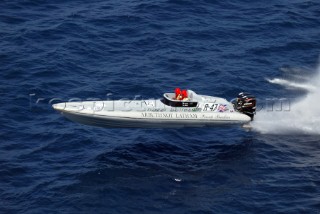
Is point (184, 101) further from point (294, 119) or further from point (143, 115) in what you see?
point (294, 119)

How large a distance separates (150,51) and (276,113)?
17.3 metres

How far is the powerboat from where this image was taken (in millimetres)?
51250

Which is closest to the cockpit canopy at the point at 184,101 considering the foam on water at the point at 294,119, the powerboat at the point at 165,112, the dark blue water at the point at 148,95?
the powerboat at the point at 165,112

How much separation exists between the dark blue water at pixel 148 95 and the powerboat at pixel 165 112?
8.99ft

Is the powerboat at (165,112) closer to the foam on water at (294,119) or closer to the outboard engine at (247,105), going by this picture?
the outboard engine at (247,105)

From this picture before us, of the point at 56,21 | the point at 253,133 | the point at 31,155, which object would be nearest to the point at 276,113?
the point at 253,133

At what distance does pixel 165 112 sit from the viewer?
52.3 m

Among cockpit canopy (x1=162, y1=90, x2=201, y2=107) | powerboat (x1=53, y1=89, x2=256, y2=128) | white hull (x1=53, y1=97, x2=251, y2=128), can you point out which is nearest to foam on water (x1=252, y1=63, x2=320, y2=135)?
powerboat (x1=53, y1=89, x2=256, y2=128)

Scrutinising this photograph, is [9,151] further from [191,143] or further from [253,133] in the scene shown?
[253,133]

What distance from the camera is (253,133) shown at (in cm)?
5638

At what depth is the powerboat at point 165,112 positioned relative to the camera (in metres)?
51.2

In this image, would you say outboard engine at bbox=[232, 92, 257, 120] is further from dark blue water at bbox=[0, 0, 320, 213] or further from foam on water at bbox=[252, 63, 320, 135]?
foam on water at bbox=[252, 63, 320, 135]

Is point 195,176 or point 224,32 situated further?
point 224,32

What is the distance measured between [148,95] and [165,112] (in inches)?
372
